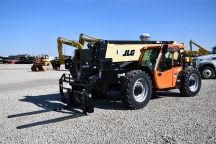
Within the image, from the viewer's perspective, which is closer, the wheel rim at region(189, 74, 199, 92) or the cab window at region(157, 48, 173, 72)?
the cab window at region(157, 48, 173, 72)

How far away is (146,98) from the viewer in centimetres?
680

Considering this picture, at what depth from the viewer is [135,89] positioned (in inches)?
262

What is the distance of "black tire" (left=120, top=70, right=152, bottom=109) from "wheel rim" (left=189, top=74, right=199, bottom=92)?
2.45m

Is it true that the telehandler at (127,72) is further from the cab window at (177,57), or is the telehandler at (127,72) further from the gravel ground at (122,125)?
the gravel ground at (122,125)

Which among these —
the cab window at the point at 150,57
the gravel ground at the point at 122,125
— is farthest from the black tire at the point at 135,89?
the cab window at the point at 150,57

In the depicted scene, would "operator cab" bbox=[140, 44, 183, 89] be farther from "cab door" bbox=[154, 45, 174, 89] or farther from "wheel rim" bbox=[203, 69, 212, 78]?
"wheel rim" bbox=[203, 69, 212, 78]

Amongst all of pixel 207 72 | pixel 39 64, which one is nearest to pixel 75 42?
pixel 39 64

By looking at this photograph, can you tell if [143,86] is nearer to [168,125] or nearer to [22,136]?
[168,125]

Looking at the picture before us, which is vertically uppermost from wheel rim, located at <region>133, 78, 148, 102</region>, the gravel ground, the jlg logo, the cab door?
the jlg logo

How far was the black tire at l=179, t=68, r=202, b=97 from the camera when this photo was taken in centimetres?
809

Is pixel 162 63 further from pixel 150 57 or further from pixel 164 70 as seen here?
pixel 150 57

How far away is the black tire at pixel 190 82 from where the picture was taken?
319 inches

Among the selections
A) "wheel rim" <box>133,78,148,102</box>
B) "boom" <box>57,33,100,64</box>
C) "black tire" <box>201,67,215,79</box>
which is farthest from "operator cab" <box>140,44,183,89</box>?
"boom" <box>57,33,100,64</box>

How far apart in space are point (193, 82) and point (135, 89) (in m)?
3.14
